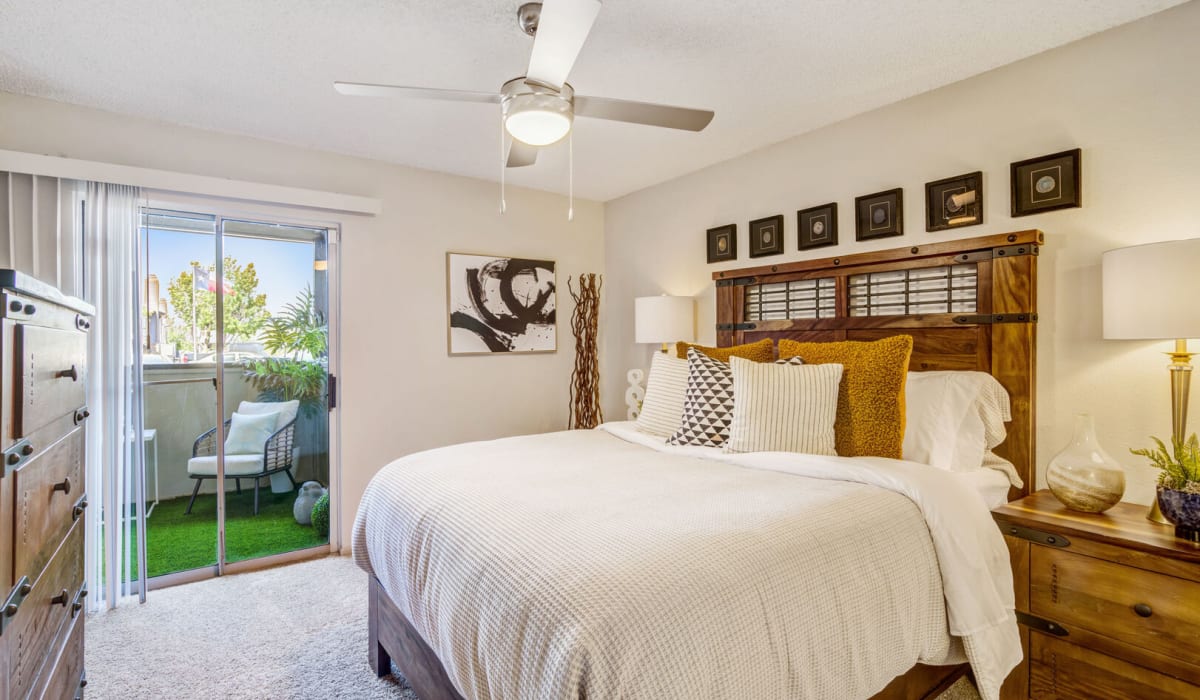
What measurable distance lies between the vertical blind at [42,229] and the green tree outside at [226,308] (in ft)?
1.45

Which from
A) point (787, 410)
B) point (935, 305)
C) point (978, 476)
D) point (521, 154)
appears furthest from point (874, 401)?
point (521, 154)

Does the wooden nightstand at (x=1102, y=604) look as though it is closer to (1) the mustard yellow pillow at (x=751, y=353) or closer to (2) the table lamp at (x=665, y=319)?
(1) the mustard yellow pillow at (x=751, y=353)

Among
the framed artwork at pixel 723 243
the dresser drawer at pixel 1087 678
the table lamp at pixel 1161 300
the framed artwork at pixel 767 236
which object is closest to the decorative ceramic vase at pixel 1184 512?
the table lamp at pixel 1161 300

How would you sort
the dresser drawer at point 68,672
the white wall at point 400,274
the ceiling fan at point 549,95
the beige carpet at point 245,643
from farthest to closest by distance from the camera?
the white wall at point 400,274 < the beige carpet at point 245,643 < the ceiling fan at point 549,95 < the dresser drawer at point 68,672

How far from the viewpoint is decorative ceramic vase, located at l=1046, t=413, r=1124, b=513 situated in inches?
71.4

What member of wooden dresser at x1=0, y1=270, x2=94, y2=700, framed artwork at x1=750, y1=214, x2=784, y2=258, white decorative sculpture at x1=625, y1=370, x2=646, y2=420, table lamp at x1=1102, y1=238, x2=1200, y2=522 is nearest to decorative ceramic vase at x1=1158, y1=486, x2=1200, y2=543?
table lamp at x1=1102, y1=238, x2=1200, y2=522

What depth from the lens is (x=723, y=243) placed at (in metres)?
3.58

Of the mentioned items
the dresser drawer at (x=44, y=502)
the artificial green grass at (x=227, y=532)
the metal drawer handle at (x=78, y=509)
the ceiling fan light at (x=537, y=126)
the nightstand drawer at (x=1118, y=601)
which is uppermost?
the ceiling fan light at (x=537, y=126)

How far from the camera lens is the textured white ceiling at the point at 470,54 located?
1.92 meters

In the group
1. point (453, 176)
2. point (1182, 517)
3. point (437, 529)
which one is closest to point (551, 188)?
point (453, 176)

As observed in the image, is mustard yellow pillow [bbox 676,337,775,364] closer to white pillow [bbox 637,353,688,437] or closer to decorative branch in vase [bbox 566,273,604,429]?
white pillow [bbox 637,353,688,437]

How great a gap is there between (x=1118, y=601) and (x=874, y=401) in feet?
2.91

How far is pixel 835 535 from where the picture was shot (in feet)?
4.68

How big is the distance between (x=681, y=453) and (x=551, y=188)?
8.52ft
